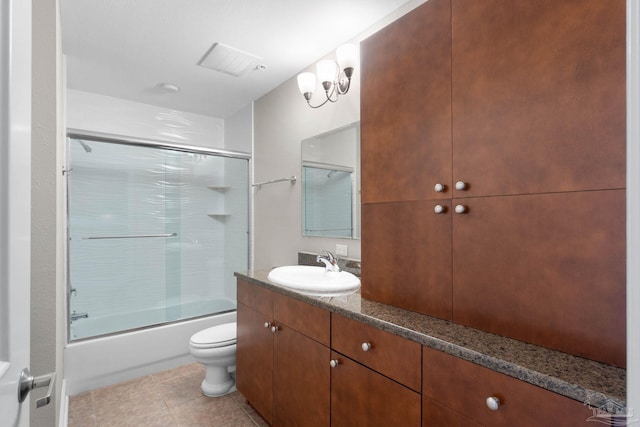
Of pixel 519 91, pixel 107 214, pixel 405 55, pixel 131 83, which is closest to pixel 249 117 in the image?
pixel 131 83

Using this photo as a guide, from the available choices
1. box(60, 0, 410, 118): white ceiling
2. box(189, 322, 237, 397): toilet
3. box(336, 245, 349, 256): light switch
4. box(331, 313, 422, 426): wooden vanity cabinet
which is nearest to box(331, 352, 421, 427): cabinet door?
box(331, 313, 422, 426): wooden vanity cabinet

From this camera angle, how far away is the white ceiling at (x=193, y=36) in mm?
1744

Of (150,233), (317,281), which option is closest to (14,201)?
(317,281)

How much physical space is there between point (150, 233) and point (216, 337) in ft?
4.71

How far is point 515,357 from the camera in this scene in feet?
2.69

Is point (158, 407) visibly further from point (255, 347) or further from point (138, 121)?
point (138, 121)

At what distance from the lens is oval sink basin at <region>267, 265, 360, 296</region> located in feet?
5.01

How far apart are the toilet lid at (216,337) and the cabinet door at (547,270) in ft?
5.53

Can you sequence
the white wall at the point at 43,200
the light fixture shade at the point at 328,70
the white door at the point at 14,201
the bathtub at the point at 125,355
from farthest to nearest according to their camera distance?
the bathtub at the point at 125,355 < the light fixture shade at the point at 328,70 < the white wall at the point at 43,200 < the white door at the point at 14,201

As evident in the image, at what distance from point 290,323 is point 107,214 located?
2301 mm

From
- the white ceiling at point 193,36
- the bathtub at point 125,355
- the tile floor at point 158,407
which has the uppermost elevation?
the white ceiling at point 193,36
